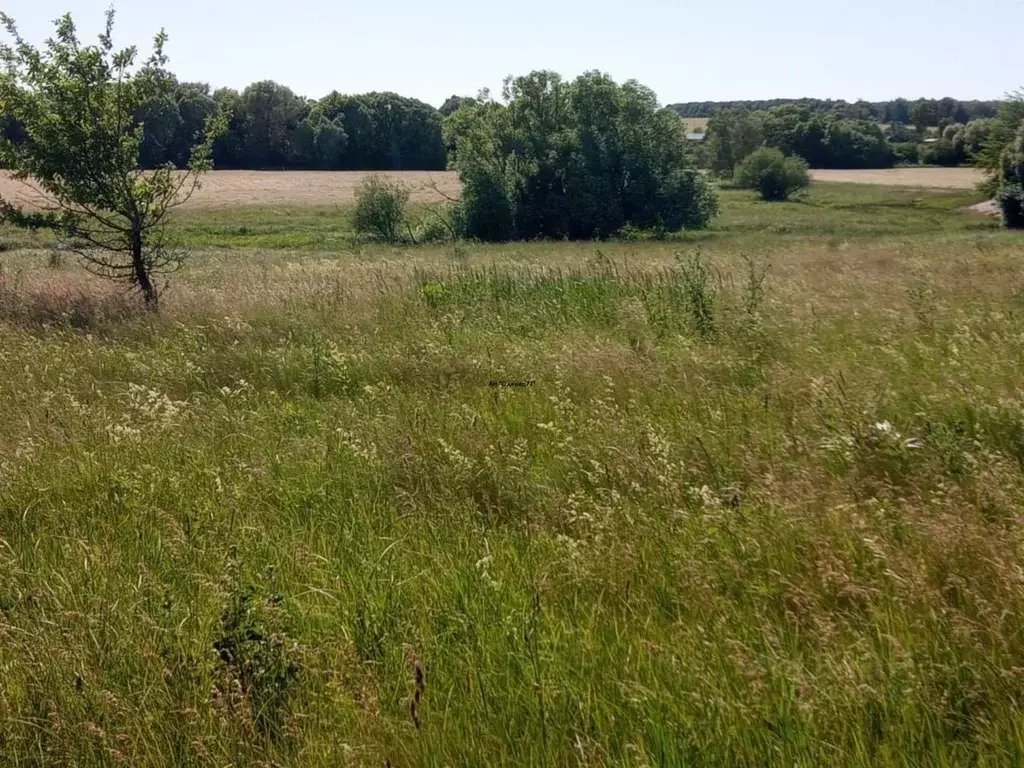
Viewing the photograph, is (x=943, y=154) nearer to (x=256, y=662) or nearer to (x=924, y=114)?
(x=924, y=114)

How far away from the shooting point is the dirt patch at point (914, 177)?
78812 mm

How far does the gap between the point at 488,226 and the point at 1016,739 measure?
43801 mm

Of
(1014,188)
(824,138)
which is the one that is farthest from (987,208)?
(824,138)

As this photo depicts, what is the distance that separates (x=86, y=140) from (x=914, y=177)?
93694mm

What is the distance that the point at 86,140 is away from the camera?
11242 mm

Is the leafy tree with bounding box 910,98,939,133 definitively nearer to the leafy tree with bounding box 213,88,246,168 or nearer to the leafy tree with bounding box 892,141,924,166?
the leafy tree with bounding box 892,141,924,166

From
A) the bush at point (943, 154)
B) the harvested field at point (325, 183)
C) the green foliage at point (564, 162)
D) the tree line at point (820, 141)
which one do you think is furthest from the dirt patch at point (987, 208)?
the bush at point (943, 154)

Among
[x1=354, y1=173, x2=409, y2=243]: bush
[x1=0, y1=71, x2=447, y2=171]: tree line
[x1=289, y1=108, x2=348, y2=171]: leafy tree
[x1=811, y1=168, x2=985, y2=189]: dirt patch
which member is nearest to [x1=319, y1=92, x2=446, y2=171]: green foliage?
[x1=0, y1=71, x2=447, y2=171]: tree line

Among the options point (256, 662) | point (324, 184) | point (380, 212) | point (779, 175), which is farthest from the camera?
point (324, 184)

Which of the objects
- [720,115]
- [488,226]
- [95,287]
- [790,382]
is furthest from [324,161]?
[790,382]

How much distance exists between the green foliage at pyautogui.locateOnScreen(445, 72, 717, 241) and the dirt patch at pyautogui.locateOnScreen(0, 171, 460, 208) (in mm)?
12497

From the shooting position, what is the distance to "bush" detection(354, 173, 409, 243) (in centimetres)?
4575

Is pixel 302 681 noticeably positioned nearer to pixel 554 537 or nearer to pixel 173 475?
pixel 554 537

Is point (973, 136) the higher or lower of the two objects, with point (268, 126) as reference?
lower
